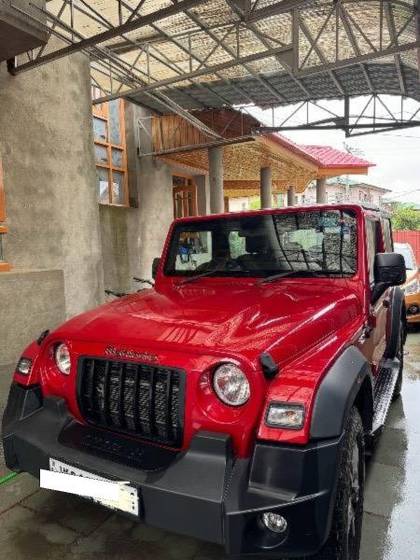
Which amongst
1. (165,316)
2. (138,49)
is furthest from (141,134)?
(165,316)

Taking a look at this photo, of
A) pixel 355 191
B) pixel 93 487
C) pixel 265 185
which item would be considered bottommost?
pixel 93 487

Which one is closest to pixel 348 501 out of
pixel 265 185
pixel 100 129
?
pixel 100 129

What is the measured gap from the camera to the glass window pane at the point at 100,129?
9.94 m

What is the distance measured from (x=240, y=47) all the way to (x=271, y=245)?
6614 mm

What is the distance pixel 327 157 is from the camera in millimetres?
17281

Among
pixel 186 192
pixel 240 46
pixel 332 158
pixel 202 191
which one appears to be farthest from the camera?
pixel 332 158

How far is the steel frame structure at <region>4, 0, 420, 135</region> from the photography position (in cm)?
614

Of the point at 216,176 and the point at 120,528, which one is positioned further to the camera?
the point at 216,176

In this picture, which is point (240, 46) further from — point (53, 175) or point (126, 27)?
point (53, 175)

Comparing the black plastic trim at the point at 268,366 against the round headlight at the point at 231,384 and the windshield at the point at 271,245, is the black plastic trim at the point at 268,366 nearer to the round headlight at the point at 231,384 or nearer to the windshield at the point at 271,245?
the round headlight at the point at 231,384

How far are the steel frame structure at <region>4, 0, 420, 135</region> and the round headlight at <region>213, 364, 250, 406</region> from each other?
4112mm

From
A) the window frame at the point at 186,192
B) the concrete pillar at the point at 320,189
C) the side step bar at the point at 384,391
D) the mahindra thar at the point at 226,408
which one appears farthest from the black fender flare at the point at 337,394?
the concrete pillar at the point at 320,189

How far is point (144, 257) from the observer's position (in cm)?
1120

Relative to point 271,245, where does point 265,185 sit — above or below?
above
